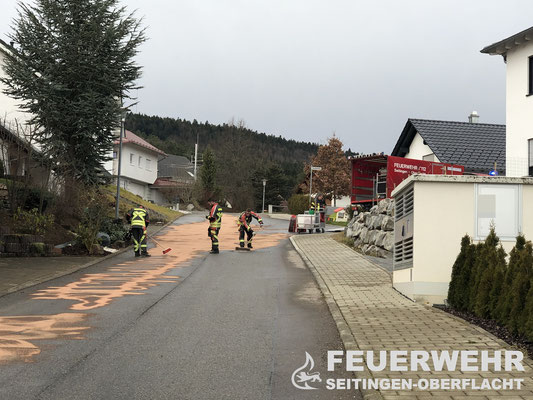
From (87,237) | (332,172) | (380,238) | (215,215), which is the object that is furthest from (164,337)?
(332,172)

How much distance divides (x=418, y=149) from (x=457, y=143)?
8.91ft

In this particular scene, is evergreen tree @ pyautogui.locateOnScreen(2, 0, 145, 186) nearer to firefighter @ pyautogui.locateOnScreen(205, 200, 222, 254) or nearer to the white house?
firefighter @ pyautogui.locateOnScreen(205, 200, 222, 254)

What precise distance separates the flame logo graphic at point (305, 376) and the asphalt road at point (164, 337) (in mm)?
69

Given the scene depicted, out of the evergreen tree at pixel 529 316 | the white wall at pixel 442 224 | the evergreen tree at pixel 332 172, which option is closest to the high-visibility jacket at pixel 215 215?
the white wall at pixel 442 224

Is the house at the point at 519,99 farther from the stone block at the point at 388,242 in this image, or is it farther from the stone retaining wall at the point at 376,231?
the stone block at the point at 388,242

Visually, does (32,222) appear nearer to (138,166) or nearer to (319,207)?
(319,207)

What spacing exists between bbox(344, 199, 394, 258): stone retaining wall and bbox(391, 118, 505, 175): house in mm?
8528

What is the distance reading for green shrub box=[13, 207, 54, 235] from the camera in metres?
17.6

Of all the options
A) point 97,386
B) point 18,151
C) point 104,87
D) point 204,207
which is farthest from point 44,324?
point 204,207

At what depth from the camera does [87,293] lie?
11031mm

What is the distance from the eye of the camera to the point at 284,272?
1509cm

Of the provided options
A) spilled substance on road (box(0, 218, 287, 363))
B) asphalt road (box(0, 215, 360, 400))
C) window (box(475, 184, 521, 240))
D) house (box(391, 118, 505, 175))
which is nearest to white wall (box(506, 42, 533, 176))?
house (box(391, 118, 505, 175))

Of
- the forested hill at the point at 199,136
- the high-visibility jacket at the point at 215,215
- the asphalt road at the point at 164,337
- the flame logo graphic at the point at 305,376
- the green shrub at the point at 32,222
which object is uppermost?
the forested hill at the point at 199,136

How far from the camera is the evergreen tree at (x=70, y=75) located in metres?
22.1
